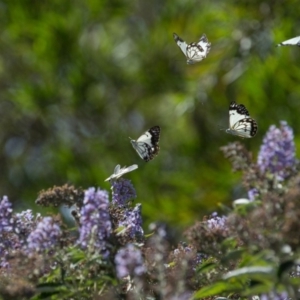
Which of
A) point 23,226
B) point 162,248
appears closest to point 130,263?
point 162,248

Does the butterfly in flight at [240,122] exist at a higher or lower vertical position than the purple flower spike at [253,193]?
higher

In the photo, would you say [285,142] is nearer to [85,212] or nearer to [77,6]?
[85,212]

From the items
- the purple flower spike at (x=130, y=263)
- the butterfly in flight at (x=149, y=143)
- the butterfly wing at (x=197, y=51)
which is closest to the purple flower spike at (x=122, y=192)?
the purple flower spike at (x=130, y=263)

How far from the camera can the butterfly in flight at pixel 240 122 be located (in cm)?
340

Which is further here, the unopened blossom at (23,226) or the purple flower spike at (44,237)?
the unopened blossom at (23,226)

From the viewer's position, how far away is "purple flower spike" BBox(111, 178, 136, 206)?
268cm

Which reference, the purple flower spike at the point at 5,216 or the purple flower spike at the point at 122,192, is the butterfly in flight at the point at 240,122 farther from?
the purple flower spike at the point at 5,216

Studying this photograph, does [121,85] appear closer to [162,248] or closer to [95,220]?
[95,220]

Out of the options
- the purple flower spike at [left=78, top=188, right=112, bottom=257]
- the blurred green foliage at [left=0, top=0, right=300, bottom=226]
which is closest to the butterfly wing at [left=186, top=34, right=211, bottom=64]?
the purple flower spike at [left=78, top=188, right=112, bottom=257]

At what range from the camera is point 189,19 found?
10.6 metres

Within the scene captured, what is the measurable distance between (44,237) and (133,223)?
391 mm

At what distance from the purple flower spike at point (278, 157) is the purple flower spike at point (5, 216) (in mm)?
679

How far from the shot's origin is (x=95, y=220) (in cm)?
212

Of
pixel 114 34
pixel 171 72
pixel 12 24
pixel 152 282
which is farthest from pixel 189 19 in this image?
pixel 152 282
